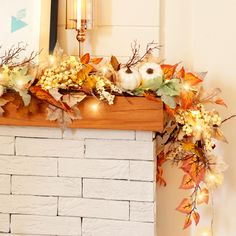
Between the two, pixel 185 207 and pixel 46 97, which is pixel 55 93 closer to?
pixel 46 97

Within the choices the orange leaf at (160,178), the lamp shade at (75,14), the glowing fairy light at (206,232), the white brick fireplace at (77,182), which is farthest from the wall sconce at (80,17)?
the glowing fairy light at (206,232)

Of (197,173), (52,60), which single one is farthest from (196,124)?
(52,60)

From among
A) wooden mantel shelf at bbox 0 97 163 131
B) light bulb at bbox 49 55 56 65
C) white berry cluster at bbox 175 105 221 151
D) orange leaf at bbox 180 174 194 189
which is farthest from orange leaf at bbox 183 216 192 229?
light bulb at bbox 49 55 56 65

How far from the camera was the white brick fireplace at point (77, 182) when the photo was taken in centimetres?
136

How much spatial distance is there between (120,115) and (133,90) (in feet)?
0.29

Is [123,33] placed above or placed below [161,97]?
above

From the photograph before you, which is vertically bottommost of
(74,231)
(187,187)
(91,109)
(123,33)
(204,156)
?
(74,231)

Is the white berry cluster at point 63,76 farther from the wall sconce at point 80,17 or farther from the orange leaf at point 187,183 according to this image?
the orange leaf at point 187,183

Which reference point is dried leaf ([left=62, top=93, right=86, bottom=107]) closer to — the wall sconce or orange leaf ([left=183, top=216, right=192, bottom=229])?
the wall sconce

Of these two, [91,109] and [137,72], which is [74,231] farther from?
[137,72]

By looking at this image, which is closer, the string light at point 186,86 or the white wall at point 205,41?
the string light at point 186,86

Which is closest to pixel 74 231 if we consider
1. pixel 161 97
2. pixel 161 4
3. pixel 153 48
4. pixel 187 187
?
pixel 187 187

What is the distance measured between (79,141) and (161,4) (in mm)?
608

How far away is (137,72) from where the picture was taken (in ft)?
4.26
